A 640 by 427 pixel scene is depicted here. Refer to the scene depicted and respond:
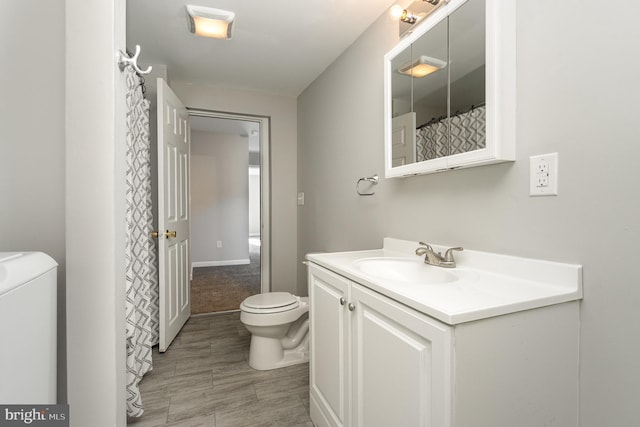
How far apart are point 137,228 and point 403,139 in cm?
167

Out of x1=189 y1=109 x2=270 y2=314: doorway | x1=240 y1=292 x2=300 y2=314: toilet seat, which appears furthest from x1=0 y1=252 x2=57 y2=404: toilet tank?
x1=189 y1=109 x2=270 y2=314: doorway

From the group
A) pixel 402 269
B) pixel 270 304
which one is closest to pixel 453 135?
pixel 402 269

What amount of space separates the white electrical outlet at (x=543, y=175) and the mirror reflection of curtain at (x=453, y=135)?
18 centimetres

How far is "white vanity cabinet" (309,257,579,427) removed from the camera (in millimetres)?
679

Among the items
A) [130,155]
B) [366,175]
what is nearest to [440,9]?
[366,175]

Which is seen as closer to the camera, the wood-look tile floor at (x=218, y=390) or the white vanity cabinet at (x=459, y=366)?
the white vanity cabinet at (x=459, y=366)

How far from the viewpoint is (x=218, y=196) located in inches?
207

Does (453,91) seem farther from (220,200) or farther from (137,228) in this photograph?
(220,200)

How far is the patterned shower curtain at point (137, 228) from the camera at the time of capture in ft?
5.21

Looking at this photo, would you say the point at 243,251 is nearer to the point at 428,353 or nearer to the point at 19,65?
the point at 19,65

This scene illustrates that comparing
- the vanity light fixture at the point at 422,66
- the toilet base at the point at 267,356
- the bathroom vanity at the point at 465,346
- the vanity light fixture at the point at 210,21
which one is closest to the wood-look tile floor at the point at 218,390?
the toilet base at the point at 267,356

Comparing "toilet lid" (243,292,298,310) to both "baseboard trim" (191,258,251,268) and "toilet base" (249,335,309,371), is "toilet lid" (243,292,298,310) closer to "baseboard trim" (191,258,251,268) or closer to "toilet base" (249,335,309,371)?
"toilet base" (249,335,309,371)

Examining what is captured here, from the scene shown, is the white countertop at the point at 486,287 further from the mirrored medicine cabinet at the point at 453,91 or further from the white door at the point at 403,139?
the white door at the point at 403,139

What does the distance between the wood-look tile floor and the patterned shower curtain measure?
0.43 ft
